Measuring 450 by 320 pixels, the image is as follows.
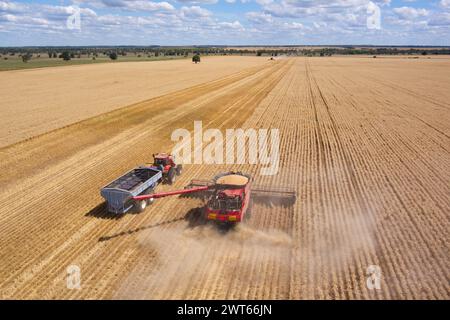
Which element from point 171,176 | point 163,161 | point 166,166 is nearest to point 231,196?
point 171,176

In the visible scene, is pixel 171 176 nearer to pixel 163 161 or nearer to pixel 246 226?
pixel 163 161

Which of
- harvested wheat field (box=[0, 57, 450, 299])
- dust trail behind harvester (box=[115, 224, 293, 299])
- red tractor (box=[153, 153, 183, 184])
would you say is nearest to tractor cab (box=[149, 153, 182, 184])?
red tractor (box=[153, 153, 183, 184])

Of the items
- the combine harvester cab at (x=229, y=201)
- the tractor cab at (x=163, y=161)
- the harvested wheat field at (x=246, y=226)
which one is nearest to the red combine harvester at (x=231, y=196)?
the combine harvester cab at (x=229, y=201)

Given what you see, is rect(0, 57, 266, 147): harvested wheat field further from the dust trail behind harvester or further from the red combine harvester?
the dust trail behind harvester

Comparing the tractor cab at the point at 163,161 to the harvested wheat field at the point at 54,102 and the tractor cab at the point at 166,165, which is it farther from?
the harvested wheat field at the point at 54,102

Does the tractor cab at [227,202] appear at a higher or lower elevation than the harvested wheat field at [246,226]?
higher

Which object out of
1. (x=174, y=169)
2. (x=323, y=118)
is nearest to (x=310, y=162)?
(x=174, y=169)

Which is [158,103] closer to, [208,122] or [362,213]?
[208,122]
